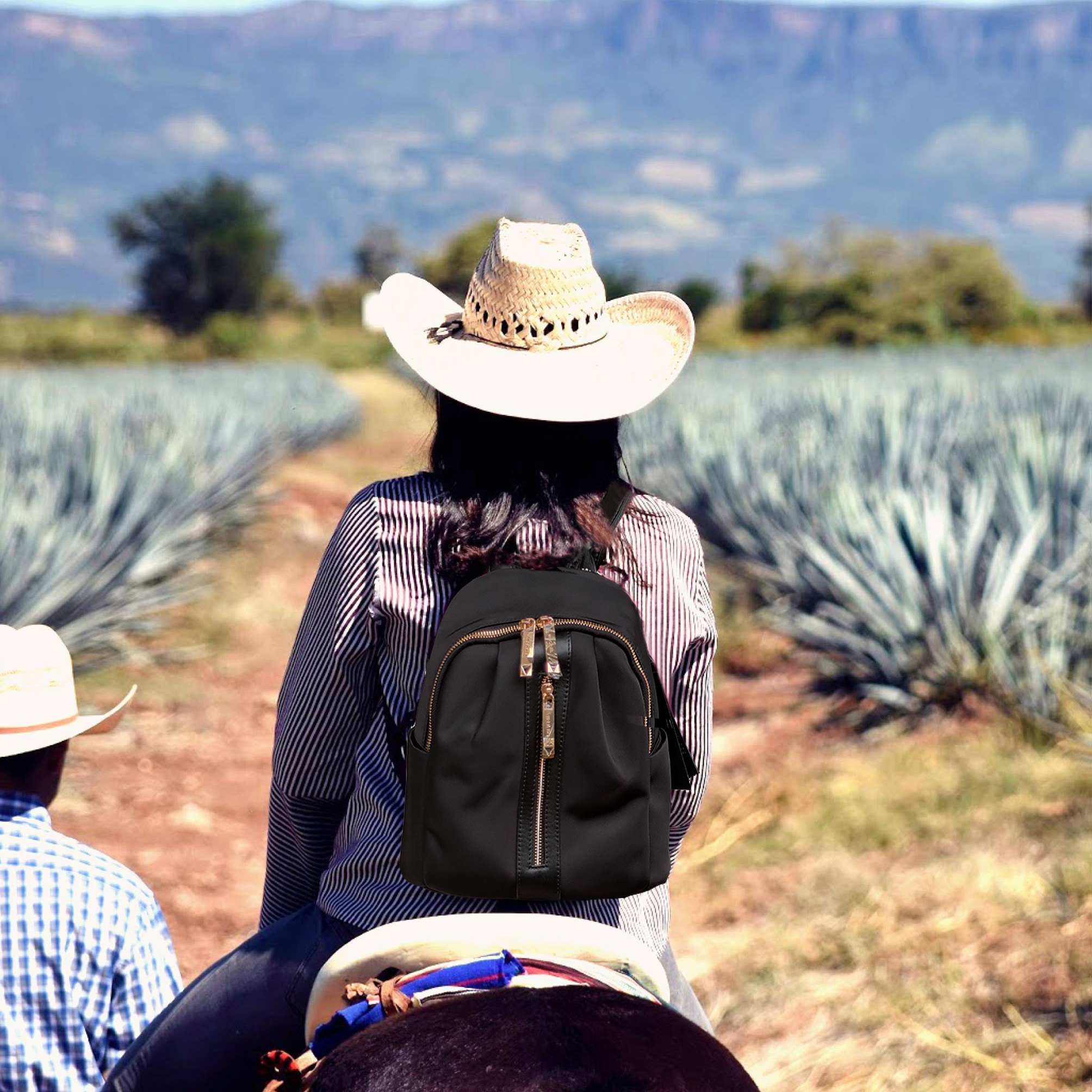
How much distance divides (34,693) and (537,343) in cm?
82

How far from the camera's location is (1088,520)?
6125 millimetres

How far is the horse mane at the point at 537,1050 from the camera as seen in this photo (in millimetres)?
1173

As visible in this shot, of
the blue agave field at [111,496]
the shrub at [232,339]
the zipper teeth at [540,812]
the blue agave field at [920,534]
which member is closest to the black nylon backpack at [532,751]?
the zipper teeth at [540,812]

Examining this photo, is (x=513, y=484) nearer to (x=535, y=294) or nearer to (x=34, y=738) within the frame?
(x=535, y=294)

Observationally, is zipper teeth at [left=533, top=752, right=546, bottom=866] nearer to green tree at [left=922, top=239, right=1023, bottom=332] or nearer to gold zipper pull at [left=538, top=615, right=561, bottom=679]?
gold zipper pull at [left=538, top=615, right=561, bottom=679]

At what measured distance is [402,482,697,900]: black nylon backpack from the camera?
1395 mm

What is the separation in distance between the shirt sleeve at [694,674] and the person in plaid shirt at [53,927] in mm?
724

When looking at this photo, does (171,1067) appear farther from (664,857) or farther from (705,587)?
(705,587)

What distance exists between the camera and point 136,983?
1.87 meters

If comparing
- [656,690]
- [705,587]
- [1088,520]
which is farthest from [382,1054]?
[1088,520]

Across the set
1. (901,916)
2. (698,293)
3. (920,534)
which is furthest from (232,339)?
(901,916)

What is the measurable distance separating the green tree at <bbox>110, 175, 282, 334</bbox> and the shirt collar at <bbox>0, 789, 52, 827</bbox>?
73.5m

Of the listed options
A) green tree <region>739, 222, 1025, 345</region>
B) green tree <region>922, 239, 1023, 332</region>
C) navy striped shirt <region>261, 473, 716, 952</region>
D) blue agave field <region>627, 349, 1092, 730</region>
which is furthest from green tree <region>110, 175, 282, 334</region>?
navy striped shirt <region>261, 473, 716, 952</region>

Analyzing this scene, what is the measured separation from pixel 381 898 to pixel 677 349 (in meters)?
0.80
